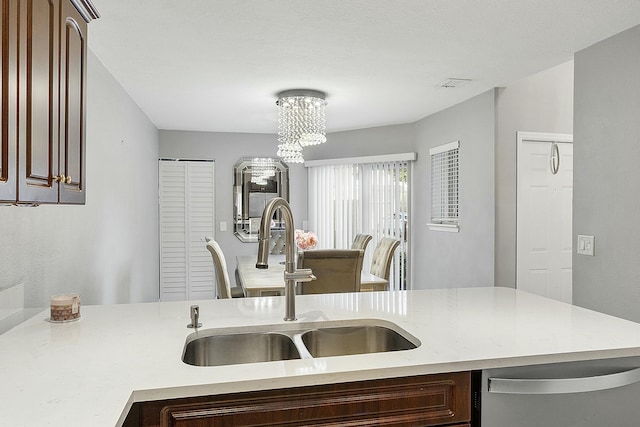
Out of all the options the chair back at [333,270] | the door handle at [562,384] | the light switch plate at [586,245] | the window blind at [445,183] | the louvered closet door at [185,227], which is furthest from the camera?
the louvered closet door at [185,227]

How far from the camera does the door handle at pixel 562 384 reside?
1312mm

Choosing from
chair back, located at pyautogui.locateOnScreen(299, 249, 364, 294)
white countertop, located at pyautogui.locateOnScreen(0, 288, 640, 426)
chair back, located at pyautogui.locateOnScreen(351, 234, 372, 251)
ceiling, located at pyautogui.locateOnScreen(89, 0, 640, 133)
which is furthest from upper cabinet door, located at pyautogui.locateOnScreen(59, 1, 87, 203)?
chair back, located at pyautogui.locateOnScreen(351, 234, 372, 251)

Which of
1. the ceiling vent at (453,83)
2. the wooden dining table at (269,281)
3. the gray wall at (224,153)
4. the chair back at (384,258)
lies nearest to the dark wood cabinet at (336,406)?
the wooden dining table at (269,281)

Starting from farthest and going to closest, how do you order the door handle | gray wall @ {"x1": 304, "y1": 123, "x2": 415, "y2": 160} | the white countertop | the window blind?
gray wall @ {"x1": 304, "y1": 123, "x2": 415, "y2": 160} → the window blind → the door handle → the white countertop

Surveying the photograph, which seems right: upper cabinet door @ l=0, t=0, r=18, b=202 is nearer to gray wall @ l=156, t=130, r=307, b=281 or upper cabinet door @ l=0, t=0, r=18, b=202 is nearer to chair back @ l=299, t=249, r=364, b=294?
chair back @ l=299, t=249, r=364, b=294

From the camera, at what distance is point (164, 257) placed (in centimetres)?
593

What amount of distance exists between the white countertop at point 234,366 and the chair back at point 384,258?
1.90 meters

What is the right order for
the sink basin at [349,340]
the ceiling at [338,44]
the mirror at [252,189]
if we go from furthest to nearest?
the mirror at [252,189] → the ceiling at [338,44] → the sink basin at [349,340]

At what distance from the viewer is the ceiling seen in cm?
237

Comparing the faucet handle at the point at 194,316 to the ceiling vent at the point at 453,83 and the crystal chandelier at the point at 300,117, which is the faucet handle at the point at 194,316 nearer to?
the crystal chandelier at the point at 300,117

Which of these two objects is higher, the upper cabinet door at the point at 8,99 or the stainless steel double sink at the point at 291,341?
the upper cabinet door at the point at 8,99

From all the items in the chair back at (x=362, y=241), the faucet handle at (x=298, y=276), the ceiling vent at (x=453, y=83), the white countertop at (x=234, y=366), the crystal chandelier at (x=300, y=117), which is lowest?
the white countertop at (x=234, y=366)

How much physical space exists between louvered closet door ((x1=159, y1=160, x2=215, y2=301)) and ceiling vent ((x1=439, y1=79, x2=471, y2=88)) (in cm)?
332

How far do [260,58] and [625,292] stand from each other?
8.75ft
